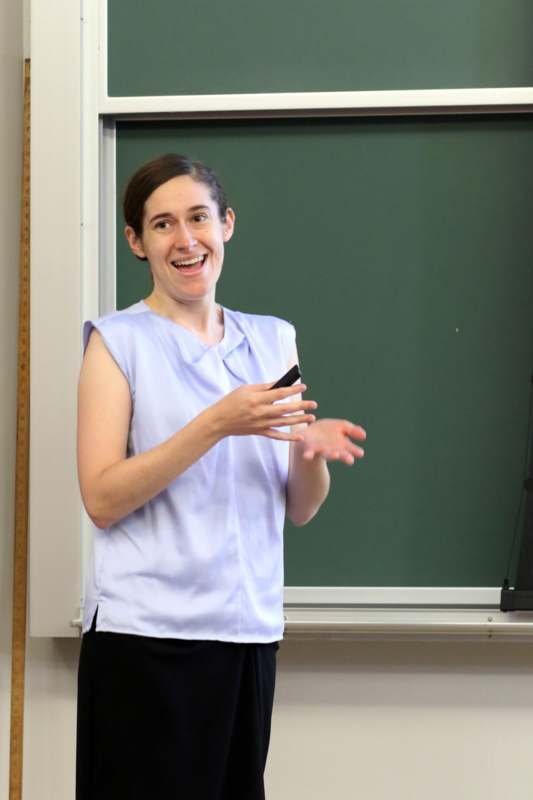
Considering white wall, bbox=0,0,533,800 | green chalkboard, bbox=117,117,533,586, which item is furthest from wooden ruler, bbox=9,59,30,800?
green chalkboard, bbox=117,117,533,586

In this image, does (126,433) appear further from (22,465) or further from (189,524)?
(22,465)

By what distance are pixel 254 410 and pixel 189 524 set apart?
0.69 ft

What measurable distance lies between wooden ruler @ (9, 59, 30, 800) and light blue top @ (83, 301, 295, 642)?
84 cm

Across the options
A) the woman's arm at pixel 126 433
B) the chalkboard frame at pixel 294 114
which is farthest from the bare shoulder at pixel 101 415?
the chalkboard frame at pixel 294 114

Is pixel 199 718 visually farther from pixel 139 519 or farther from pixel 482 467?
pixel 482 467

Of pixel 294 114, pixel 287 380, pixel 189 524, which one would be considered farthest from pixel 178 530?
pixel 294 114

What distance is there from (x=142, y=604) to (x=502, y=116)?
1.40 meters

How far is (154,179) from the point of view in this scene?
151 cm

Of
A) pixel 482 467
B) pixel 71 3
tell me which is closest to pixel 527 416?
pixel 482 467

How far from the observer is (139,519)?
4.71ft

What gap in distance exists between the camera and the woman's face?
1.50 metres

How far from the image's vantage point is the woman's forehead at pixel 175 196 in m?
1.50

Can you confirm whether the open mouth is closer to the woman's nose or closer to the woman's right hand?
the woman's nose

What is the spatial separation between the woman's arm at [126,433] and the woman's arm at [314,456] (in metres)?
0.05
